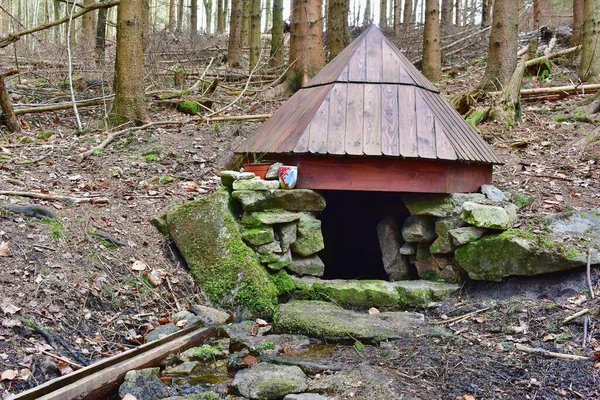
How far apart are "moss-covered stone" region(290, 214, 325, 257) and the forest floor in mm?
1047

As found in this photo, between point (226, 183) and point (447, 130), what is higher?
point (447, 130)

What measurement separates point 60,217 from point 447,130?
3.73 meters

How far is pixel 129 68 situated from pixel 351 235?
4.07 metres

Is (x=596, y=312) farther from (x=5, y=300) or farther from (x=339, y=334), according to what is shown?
(x=5, y=300)

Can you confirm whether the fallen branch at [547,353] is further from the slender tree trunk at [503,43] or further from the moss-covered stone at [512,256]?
the slender tree trunk at [503,43]

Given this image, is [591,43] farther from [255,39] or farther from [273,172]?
[273,172]

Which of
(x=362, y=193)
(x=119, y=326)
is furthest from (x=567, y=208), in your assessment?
(x=119, y=326)

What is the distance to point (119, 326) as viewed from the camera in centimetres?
385

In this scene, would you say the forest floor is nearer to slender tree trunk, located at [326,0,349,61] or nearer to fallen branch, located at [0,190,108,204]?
fallen branch, located at [0,190,108,204]

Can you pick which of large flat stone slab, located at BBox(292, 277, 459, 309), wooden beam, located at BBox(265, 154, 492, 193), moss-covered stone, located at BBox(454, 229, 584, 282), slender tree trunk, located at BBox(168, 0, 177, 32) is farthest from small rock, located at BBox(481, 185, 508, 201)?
slender tree trunk, located at BBox(168, 0, 177, 32)

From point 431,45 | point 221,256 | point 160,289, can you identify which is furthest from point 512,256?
point 431,45

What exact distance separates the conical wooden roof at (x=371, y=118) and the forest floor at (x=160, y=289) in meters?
1.09

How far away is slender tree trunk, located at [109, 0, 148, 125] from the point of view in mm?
7512

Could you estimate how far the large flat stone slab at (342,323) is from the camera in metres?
3.85
